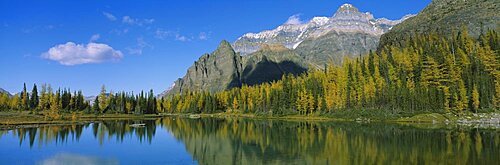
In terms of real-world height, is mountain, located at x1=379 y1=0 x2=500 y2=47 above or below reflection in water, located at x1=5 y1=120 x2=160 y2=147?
above

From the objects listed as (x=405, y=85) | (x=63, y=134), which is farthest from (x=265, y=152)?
(x=405, y=85)

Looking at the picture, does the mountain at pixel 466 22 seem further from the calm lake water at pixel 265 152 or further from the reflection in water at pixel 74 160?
the reflection in water at pixel 74 160

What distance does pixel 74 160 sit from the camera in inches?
1540

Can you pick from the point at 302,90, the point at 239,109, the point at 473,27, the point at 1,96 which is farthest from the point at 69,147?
the point at 473,27

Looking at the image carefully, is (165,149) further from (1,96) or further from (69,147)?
(1,96)

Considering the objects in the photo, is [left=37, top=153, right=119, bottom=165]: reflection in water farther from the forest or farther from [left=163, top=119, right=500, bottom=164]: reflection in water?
the forest

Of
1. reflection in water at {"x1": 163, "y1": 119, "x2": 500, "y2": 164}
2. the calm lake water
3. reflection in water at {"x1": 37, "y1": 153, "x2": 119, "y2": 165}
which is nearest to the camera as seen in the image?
reflection in water at {"x1": 163, "y1": 119, "x2": 500, "y2": 164}

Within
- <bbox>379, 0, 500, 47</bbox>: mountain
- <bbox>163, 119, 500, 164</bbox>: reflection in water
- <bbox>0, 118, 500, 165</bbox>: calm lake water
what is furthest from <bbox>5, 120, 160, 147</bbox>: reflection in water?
<bbox>379, 0, 500, 47</bbox>: mountain

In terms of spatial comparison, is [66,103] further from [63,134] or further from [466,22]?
[466,22]

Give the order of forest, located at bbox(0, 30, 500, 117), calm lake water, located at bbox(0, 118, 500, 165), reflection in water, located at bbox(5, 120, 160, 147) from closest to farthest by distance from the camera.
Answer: calm lake water, located at bbox(0, 118, 500, 165)
reflection in water, located at bbox(5, 120, 160, 147)
forest, located at bbox(0, 30, 500, 117)

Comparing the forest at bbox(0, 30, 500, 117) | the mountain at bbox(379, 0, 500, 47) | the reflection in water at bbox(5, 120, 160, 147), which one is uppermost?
the mountain at bbox(379, 0, 500, 47)

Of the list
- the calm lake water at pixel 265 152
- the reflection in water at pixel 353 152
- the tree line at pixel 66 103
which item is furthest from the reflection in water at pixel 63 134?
the tree line at pixel 66 103

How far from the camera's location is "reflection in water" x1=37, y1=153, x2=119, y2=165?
37.2m

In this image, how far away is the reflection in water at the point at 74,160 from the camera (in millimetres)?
37156
